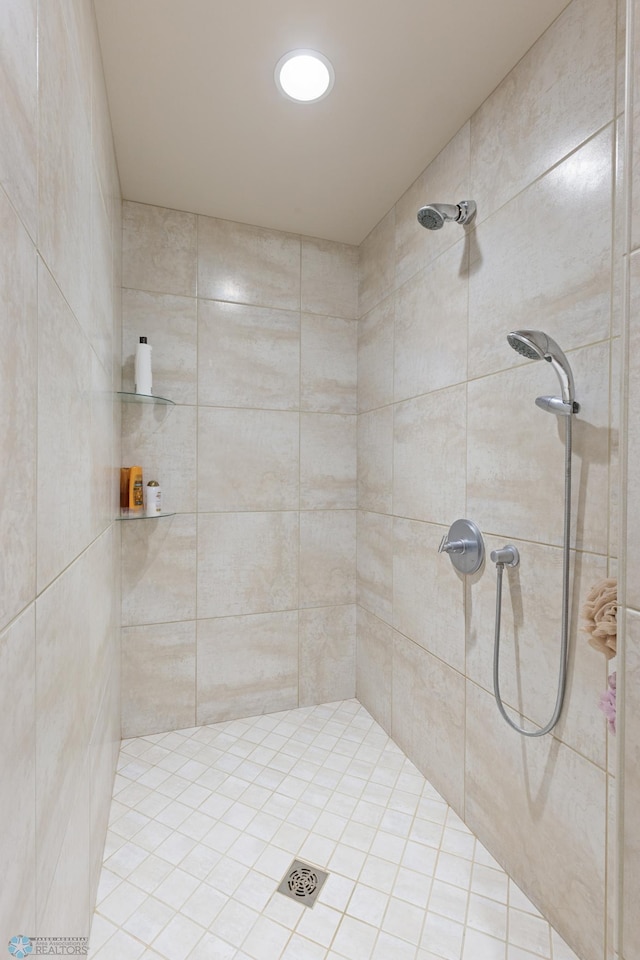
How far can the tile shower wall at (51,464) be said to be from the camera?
54cm

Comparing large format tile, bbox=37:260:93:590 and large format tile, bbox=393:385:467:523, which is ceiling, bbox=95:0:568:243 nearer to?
large format tile, bbox=393:385:467:523

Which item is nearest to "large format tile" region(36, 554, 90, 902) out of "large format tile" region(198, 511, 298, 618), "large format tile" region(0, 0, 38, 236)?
"large format tile" region(0, 0, 38, 236)

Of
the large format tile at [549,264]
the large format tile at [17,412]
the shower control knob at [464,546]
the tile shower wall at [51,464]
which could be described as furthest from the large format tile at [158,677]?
the large format tile at [549,264]

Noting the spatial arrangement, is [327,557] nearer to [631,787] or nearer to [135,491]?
[135,491]

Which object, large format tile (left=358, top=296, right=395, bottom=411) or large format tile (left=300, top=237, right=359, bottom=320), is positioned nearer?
large format tile (left=358, top=296, right=395, bottom=411)

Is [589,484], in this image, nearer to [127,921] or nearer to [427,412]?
[427,412]

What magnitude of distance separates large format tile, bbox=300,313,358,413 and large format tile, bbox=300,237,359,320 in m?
0.05

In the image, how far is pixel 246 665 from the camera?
2.15 meters

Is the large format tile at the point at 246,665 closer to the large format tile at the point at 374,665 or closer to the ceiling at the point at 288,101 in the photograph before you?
the large format tile at the point at 374,665

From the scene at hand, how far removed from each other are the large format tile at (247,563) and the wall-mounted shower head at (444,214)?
4.30 ft

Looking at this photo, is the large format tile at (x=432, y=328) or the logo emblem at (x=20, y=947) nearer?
the logo emblem at (x=20, y=947)

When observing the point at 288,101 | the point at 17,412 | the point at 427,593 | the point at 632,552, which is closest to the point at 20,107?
the point at 17,412

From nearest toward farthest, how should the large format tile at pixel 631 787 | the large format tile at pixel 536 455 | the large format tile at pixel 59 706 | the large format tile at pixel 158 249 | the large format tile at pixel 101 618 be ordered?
the large format tile at pixel 631 787
the large format tile at pixel 59 706
the large format tile at pixel 536 455
the large format tile at pixel 101 618
the large format tile at pixel 158 249

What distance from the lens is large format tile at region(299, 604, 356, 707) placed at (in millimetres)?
2250
